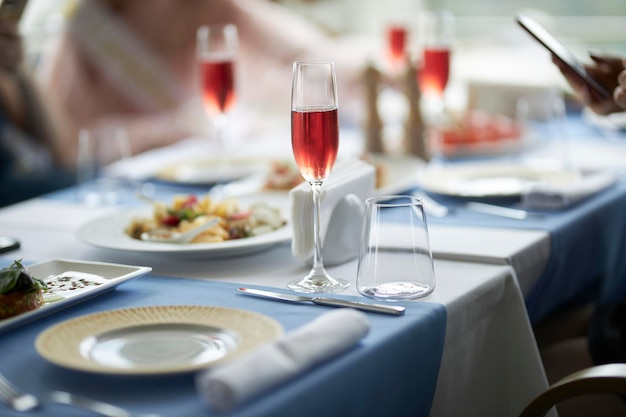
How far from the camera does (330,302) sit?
44.3 inches

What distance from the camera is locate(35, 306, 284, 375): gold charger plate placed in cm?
89

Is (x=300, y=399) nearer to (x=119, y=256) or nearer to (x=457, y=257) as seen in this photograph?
(x=457, y=257)

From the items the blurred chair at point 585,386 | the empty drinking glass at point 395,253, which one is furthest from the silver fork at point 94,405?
the blurred chair at point 585,386

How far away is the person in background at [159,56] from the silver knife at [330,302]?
9.50 ft

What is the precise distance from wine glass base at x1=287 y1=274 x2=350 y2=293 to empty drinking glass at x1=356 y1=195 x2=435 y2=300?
0.20 ft

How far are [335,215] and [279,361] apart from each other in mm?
541

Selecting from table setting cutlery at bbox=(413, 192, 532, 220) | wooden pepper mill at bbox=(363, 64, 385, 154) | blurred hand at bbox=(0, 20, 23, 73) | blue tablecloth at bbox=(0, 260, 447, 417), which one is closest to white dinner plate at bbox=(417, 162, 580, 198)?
table setting cutlery at bbox=(413, 192, 532, 220)

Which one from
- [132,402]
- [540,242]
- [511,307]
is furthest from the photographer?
[540,242]

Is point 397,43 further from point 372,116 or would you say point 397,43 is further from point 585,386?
point 585,386

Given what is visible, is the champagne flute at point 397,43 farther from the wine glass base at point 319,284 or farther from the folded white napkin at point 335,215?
the wine glass base at point 319,284

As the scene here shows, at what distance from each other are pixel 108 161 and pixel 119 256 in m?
0.62

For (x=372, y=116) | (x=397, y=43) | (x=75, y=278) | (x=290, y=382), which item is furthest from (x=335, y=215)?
(x=397, y=43)

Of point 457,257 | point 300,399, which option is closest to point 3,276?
point 300,399

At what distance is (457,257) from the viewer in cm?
138
